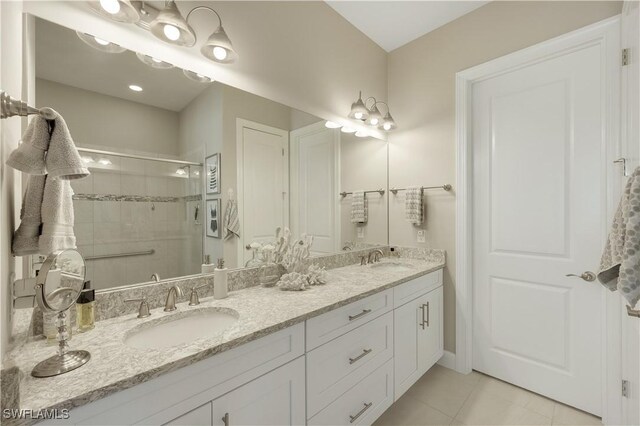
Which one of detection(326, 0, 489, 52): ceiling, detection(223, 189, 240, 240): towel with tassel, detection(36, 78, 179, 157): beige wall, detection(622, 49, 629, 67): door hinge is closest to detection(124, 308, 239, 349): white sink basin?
detection(223, 189, 240, 240): towel with tassel

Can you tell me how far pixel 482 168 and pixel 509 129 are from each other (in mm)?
325

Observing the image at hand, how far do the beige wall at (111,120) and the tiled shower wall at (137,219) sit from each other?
2.8 inches

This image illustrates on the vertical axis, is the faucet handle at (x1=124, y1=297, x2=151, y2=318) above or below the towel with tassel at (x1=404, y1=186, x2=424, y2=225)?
below

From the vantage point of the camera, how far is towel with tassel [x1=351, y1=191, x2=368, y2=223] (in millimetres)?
2387

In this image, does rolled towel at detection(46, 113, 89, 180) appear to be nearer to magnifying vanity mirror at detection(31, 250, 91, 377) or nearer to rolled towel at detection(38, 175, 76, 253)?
rolled towel at detection(38, 175, 76, 253)

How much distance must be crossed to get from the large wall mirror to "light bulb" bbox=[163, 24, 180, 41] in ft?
0.49

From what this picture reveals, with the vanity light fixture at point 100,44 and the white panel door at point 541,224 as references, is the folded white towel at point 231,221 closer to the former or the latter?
the vanity light fixture at point 100,44

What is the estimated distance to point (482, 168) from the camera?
2.14m

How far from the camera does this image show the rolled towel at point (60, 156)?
Answer: 691 mm

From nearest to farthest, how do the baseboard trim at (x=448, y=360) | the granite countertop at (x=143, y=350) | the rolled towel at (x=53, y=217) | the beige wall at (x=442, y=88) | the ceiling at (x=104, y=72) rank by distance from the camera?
the granite countertop at (x=143, y=350), the rolled towel at (x=53, y=217), the ceiling at (x=104, y=72), the beige wall at (x=442, y=88), the baseboard trim at (x=448, y=360)

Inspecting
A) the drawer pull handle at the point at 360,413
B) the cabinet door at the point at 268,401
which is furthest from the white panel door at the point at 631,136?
the cabinet door at the point at 268,401

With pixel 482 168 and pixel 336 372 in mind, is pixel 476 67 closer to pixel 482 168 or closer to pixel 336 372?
pixel 482 168

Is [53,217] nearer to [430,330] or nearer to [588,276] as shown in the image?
[430,330]

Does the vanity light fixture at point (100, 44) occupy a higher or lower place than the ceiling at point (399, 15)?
lower
